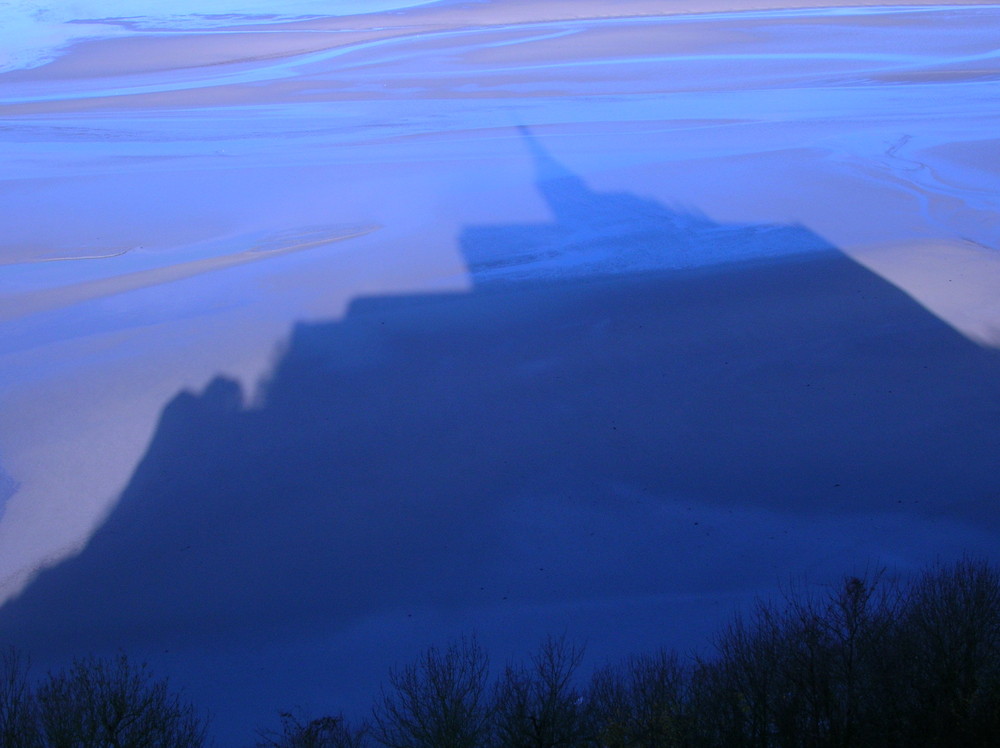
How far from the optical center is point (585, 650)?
7.14 m

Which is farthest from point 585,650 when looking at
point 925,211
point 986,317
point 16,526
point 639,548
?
point 925,211

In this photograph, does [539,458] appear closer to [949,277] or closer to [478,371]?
[478,371]

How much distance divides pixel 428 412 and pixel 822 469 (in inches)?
162

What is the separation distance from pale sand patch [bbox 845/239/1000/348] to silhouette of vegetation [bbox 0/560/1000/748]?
6518mm

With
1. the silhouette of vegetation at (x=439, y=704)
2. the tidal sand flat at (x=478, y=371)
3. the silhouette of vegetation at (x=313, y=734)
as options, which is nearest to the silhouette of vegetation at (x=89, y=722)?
the silhouette of vegetation at (x=313, y=734)

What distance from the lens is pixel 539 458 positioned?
9.59m

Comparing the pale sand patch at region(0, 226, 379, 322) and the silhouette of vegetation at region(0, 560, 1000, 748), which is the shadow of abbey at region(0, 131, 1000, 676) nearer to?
the silhouette of vegetation at region(0, 560, 1000, 748)

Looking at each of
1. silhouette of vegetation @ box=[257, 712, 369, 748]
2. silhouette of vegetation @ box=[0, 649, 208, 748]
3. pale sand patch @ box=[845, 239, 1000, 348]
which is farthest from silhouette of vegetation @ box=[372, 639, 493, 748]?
pale sand patch @ box=[845, 239, 1000, 348]

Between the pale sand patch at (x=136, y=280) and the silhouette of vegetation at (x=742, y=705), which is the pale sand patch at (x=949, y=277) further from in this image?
the pale sand patch at (x=136, y=280)

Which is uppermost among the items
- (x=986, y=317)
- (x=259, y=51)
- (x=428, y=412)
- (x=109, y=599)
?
(x=259, y=51)

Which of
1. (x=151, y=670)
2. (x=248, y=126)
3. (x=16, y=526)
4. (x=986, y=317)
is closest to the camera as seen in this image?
(x=151, y=670)

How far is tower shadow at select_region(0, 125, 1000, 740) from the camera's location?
7.91 m

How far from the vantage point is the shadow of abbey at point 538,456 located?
26.0ft

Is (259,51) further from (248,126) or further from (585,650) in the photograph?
(585,650)
